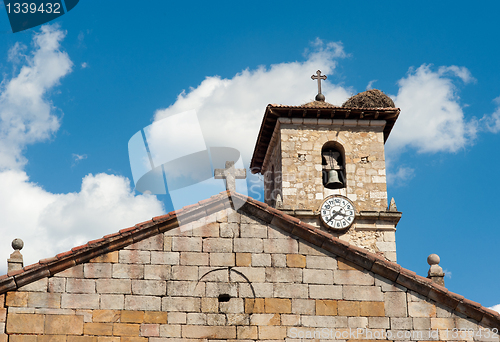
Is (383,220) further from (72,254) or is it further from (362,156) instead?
(72,254)

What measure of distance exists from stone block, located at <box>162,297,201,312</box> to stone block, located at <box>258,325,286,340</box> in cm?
104

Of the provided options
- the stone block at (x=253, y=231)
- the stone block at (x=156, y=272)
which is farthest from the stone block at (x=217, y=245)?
the stone block at (x=156, y=272)

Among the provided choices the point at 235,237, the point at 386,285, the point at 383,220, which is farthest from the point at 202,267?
the point at 383,220

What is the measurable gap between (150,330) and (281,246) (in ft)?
8.05

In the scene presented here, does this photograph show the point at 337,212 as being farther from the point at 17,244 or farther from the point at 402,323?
the point at 17,244

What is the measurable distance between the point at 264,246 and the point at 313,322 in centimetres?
143

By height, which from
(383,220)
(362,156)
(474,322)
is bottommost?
(474,322)

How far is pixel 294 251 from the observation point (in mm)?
12195

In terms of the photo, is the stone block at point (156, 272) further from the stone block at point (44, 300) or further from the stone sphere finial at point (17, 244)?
the stone sphere finial at point (17, 244)

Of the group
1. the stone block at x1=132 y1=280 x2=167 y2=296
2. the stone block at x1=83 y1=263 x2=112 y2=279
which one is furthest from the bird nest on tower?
the stone block at x1=83 y1=263 x2=112 y2=279

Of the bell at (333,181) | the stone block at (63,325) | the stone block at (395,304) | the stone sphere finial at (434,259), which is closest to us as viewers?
the stone block at (63,325)

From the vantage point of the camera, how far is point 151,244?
12008 millimetres

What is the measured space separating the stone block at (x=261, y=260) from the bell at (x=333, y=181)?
8.30 meters

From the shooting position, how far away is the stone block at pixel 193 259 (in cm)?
1199
